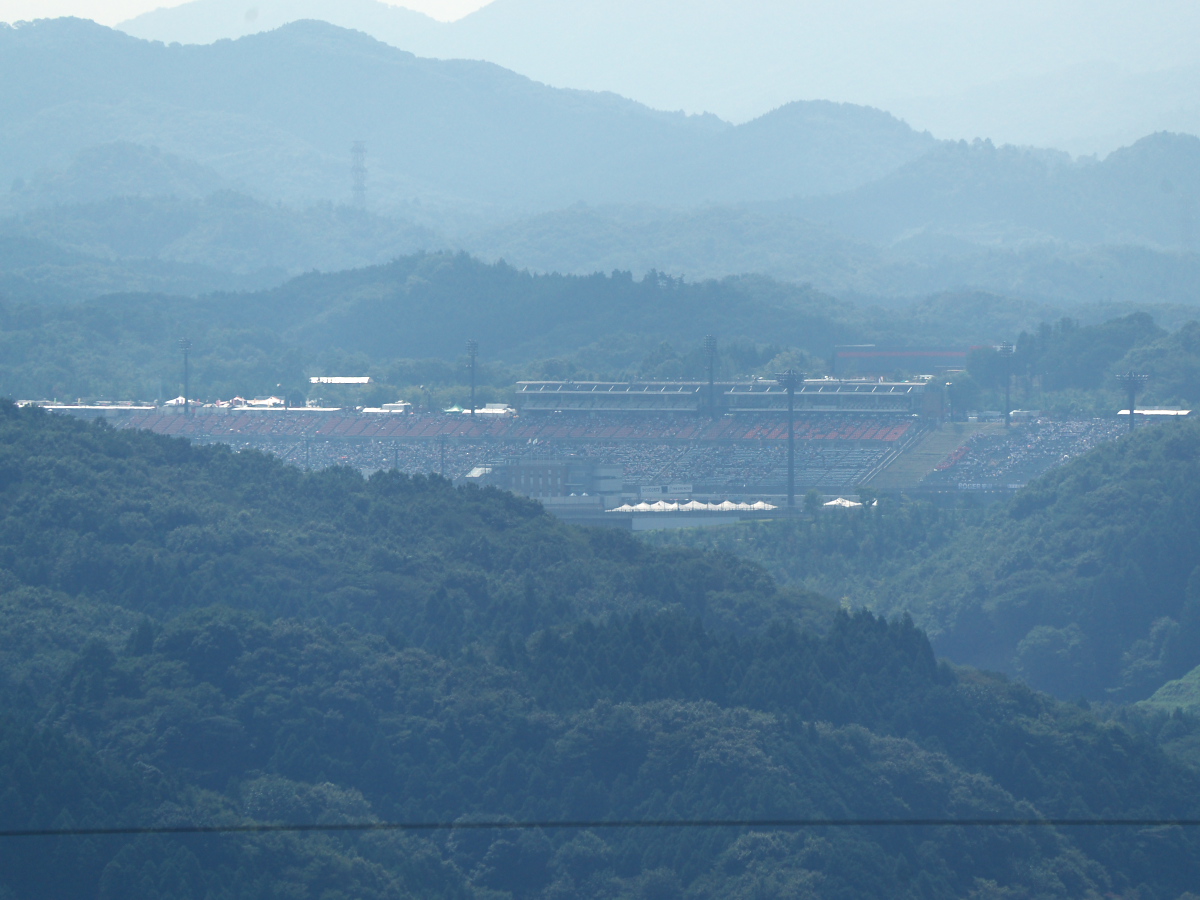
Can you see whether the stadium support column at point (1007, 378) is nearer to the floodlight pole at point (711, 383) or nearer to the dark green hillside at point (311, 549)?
the floodlight pole at point (711, 383)

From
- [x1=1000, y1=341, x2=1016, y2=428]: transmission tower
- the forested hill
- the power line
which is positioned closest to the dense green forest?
the forested hill

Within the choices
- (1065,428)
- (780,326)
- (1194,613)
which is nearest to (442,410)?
(1065,428)

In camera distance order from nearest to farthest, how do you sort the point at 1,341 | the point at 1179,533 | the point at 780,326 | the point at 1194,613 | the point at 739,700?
the point at 739,700
the point at 1194,613
the point at 1179,533
the point at 1,341
the point at 780,326

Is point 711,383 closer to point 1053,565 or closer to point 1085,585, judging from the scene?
point 1053,565

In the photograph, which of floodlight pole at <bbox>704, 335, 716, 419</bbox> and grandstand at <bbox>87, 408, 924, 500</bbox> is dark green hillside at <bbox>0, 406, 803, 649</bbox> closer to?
grandstand at <bbox>87, 408, 924, 500</bbox>

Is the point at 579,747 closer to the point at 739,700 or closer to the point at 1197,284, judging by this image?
the point at 739,700
